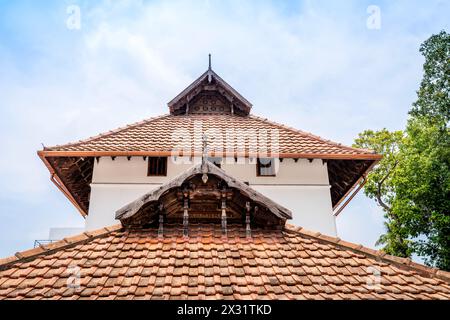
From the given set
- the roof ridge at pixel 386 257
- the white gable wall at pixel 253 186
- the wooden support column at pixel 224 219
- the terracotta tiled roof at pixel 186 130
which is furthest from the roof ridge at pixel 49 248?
the terracotta tiled roof at pixel 186 130

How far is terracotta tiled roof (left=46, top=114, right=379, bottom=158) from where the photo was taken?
10922mm

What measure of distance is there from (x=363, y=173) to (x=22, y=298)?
31.8ft

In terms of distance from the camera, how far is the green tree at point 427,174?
705 inches

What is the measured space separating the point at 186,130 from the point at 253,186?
321 cm

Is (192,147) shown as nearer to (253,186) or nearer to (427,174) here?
(253,186)

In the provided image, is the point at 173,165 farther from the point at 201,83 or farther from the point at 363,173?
the point at 363,173

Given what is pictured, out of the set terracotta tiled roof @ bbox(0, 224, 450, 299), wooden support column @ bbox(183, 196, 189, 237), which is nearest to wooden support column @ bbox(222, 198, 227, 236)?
terracotta tiled roof @ bbox(0, 224, 450, 299)

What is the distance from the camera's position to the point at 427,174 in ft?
59.5

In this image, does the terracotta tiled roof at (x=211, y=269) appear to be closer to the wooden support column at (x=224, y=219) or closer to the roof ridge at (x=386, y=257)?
the roof ridge at (x=386, y=257)

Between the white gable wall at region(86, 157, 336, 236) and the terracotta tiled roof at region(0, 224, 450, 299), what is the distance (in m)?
3.34

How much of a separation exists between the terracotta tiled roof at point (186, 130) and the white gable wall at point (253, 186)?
1.37 ft

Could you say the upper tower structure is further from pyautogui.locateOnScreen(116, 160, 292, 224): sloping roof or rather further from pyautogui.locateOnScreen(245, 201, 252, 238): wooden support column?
pyautogui.locateOnScreen(245, 201, 252, 238): wooden support column

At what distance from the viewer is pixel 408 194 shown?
19.1 meters
